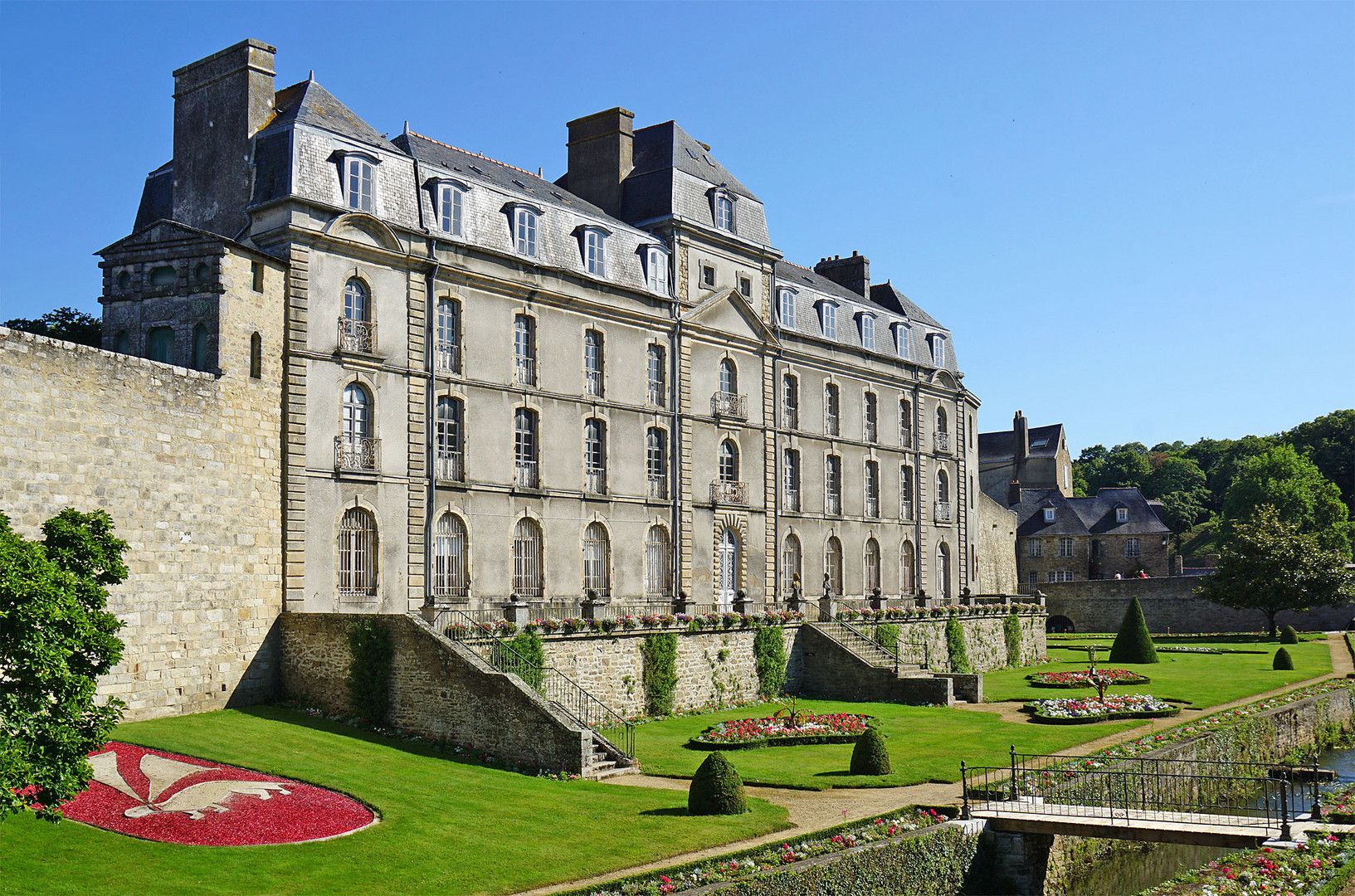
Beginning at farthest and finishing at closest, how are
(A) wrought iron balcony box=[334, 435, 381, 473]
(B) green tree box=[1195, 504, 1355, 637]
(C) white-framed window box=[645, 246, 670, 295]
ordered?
1. (B) green tree box=[1195, 504, 1355, 637]
2. (C) white-framed window box=[645, 246, 670, 295]
3. (A) wrought iron balcony box=[334, 435, 381, 473]

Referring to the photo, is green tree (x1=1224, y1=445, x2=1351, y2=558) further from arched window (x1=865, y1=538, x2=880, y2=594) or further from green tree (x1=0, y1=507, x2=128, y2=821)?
green tree (x1=0, y1=507, x2=128, y2=821)

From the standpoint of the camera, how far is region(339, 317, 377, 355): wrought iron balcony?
1057 inches

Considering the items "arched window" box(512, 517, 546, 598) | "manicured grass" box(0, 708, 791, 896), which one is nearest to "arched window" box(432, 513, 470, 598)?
"arched window" box(512, 517, 546, 598)

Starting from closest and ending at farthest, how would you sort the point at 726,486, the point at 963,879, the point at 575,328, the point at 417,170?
1. the point at 963,879
2. the point at 417,170
3. the point at 575,328
4. the point at 726,486

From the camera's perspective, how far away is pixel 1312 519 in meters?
72.4

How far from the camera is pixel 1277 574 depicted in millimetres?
55500

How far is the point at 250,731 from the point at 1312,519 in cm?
6770

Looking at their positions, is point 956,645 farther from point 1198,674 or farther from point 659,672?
point 659,672

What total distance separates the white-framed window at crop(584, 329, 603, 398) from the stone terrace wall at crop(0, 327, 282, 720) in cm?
968

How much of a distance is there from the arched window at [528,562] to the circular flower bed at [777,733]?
241 inches

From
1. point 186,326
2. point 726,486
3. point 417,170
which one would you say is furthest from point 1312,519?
point 186,326

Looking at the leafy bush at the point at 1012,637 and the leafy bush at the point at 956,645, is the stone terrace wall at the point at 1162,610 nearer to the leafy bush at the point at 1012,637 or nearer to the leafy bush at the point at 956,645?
the leafy bush at the point at 1012,637

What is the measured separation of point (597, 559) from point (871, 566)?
14318mm

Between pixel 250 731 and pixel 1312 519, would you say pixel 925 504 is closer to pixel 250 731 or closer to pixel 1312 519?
pixel 250 731
